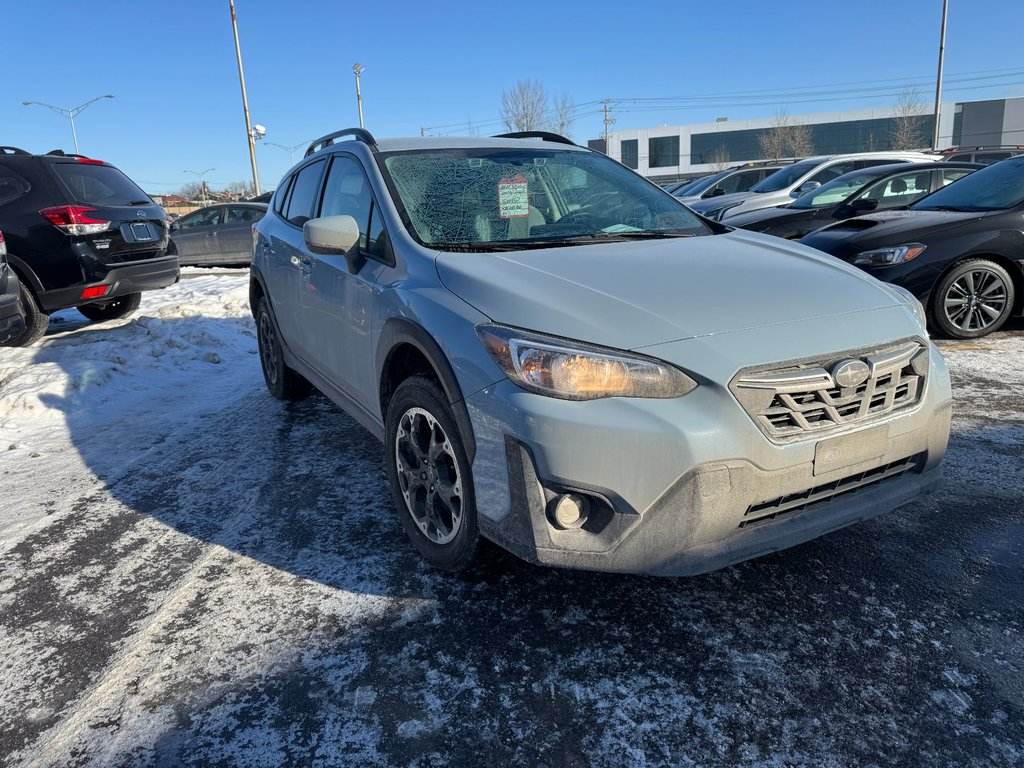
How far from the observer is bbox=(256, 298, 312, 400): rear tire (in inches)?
200

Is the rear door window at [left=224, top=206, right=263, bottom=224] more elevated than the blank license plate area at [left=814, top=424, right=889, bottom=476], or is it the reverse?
the rear door window at [left=224, top=206, right=263, bottom=224]

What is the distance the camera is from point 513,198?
133 inches

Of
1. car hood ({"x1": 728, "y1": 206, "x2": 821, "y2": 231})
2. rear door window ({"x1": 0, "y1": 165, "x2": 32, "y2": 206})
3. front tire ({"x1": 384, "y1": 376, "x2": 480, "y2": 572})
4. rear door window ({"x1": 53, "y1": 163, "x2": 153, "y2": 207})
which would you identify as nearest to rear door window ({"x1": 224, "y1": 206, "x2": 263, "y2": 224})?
rear door window ({"x1": 53, "y1": 163, "x2": 153, "y2": 207})

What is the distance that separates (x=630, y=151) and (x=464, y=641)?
75.1 meters

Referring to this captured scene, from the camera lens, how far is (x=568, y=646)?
2.36 meters

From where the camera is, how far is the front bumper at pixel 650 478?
211cm

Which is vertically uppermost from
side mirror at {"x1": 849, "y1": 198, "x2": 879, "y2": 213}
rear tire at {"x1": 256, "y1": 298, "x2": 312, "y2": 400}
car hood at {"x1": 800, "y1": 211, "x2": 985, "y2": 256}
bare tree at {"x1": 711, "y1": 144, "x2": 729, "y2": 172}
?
bare tree at {"x1": 711, "y1": 144, "x2": 729, "y2": 172}

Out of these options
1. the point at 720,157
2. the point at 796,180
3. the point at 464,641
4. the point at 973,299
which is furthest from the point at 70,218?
the point at 720,157

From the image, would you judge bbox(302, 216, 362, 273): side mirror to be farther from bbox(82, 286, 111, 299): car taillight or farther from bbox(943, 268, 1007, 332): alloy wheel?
bbox(943, 268, 1007, 332): alloy wheel

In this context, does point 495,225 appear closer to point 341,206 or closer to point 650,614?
point 341,206

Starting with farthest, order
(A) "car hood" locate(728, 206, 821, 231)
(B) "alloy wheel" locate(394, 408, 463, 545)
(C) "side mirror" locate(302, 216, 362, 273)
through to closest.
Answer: (A) "car hood" locate(728, 206, 821, 231)
(C) "side mirror" locate(302, 216, 362, 273)
(B) "alloy wheel" locate(394, 408, 463, 545)

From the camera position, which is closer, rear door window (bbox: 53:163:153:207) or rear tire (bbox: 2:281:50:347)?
rear tire (bbox: 2:281:50:347)

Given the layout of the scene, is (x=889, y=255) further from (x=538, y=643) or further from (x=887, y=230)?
(x=538, y=643)

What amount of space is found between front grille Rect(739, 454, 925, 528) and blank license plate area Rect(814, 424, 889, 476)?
0.07 meters
